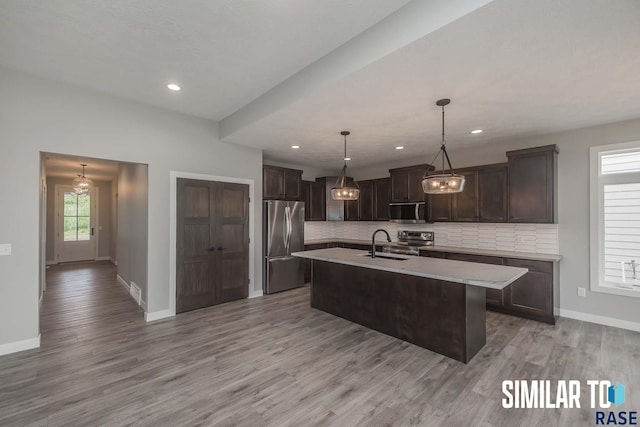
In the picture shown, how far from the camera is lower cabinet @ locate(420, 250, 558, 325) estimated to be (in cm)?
386

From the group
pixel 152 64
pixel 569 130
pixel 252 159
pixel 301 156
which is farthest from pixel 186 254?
pixel 569 130

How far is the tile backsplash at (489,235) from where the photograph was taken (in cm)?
437

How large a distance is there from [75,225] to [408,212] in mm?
10118

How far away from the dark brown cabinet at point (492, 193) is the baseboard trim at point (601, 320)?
5.14 ft

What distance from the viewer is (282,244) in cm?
551

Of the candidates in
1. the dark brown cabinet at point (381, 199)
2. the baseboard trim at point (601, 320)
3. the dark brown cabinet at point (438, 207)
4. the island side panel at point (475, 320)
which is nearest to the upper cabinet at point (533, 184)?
the dark brown cabinet at point (438, 207)

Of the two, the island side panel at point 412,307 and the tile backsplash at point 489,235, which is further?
the tile backsplash at point 489,235

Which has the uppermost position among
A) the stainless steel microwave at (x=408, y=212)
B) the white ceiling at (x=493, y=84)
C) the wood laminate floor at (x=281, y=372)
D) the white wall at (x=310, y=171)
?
the white ceiling at (x=493, y=84)

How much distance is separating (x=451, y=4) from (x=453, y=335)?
2.87 metres

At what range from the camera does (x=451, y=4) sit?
182cm

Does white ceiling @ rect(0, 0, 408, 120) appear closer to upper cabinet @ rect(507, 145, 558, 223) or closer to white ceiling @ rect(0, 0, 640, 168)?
white ceiling @ rect(0, 0, 640, 168)

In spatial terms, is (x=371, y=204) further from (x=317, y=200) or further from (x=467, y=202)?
(x=467, y=202)

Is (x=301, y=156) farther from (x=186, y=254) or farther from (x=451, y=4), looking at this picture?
(x=451, y=4)

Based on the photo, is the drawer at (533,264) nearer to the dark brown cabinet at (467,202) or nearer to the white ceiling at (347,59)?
the dark brown cabinet at (467,202)
